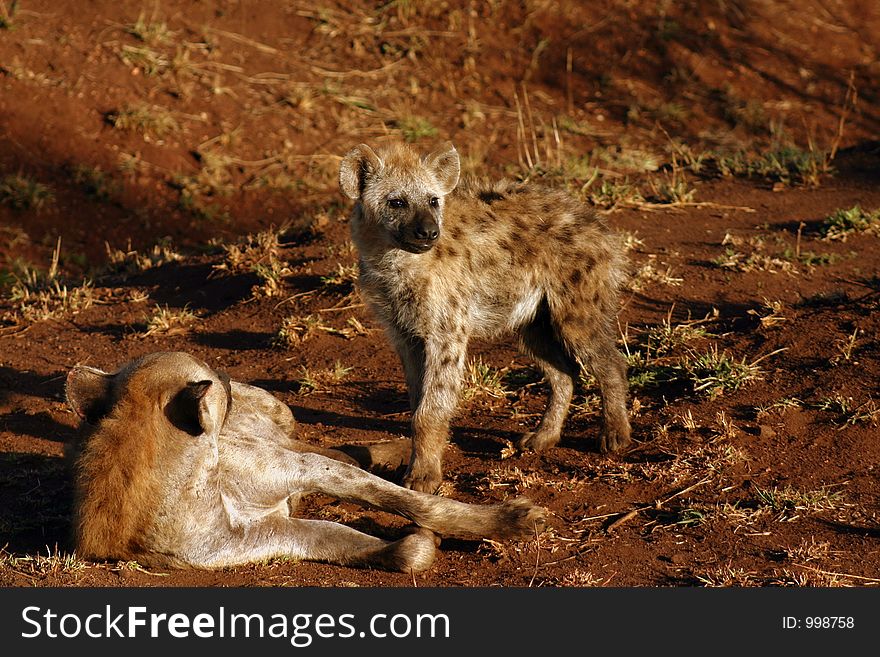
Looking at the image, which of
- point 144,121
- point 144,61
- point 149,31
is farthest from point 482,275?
point 149,31

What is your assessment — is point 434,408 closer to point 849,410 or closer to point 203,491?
point 203,491

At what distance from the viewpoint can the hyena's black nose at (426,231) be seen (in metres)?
4.75

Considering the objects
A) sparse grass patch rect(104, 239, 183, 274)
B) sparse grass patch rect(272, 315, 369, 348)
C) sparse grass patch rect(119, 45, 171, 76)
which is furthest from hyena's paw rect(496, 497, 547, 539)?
sparse grass patch rect(119, 45, 171, 76)

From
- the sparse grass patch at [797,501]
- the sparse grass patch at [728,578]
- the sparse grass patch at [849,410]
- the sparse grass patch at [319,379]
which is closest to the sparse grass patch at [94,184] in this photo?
the sparse grass patch at [319,379]

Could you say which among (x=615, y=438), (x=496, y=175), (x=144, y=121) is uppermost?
(x=144, y=121)

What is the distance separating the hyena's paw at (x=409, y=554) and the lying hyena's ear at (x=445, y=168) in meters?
1.87

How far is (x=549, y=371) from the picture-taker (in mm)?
5246

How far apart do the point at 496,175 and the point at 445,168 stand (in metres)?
3.83

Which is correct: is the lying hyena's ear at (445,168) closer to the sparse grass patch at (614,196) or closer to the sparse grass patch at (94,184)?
the sparse grass patch at (614,196)

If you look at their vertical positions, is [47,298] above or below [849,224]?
below

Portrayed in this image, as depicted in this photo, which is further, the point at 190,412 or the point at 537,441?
the point at 537,441

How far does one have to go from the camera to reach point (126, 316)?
680 cm

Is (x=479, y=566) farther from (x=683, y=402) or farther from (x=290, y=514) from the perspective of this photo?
(x=683, y=402)

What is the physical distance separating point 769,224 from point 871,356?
2.18 m
